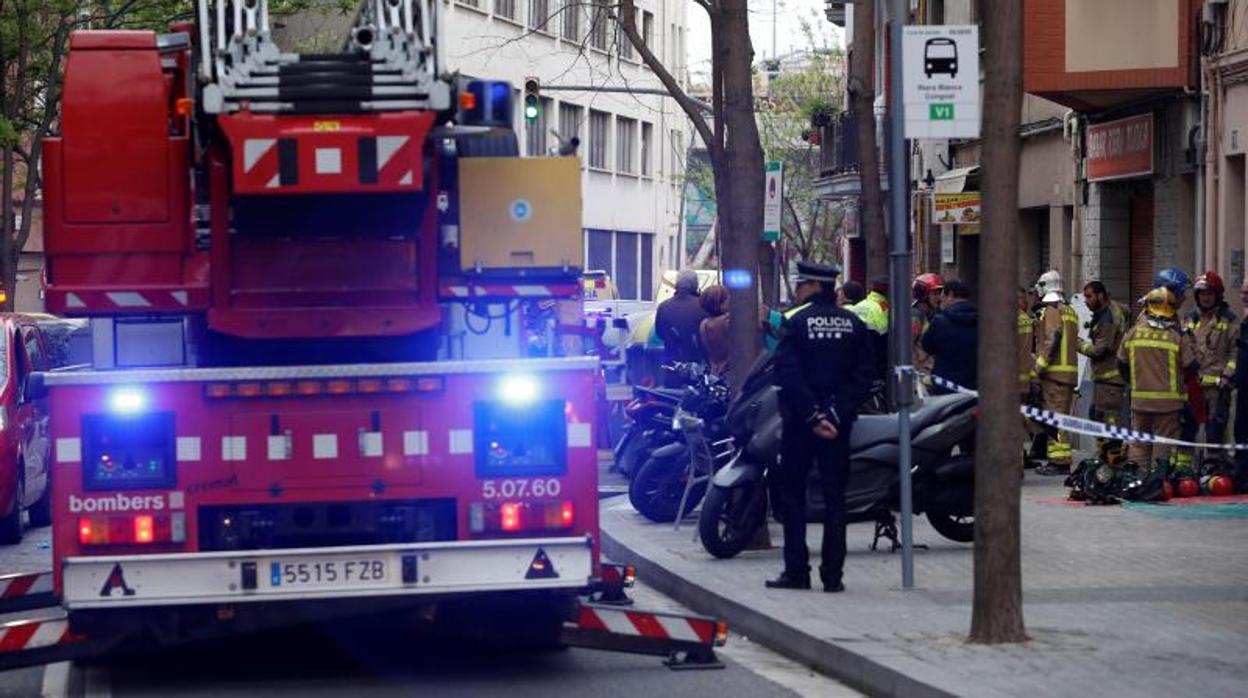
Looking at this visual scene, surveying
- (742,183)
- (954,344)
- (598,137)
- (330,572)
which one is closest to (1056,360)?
(954,344)

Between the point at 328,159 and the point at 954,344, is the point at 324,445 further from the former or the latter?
the point at 954,344

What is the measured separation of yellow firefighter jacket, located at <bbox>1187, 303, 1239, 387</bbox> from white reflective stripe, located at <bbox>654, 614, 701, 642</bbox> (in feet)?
31.9

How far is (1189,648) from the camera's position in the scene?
10.5 metres

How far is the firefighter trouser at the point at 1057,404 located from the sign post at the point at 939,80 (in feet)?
33.2

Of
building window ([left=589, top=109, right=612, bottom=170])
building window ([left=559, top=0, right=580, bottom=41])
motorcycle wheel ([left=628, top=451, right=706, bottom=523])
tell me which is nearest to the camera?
motorcycle wheel ([left=628, top=451, right=706, bottom=523])

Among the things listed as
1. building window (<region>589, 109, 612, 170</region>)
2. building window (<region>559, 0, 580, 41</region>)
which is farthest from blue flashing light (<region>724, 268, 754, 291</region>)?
building window (<region>589, 109, 612, 170</region>)

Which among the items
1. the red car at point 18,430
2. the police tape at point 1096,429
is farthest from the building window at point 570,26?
the police tape at point 1096,429

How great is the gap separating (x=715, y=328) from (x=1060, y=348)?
328 cm

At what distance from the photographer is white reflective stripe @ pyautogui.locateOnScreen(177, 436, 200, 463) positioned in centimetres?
1005

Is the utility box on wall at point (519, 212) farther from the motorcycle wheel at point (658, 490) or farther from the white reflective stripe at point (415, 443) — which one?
the motorcycle wheel at point (658, 490)

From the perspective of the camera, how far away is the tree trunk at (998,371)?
35.1 ft

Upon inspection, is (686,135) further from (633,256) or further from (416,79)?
(416,79)

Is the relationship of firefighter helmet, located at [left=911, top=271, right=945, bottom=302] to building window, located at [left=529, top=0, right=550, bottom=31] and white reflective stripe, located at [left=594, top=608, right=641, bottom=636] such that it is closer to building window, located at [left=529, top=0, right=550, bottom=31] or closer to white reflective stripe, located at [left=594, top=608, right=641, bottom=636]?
white reflective stripe, located at [left=594, top=608, right=641, bottom=636]

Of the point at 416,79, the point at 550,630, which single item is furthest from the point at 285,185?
the point at 550,630
